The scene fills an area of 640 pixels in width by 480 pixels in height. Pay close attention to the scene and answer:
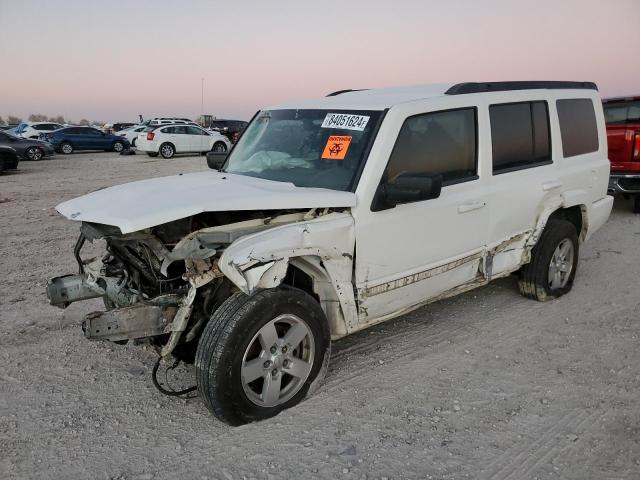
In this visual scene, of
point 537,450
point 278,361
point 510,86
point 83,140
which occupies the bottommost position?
point 537,450

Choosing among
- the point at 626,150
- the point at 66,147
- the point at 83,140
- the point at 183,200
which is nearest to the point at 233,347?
the point at 183,200

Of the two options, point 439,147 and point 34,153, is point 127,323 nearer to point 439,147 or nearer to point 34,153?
point 439,147

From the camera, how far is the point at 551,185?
16.0 feet

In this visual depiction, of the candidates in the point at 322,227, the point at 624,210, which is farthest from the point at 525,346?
the point at 624,210

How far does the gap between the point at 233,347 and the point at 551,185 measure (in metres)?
3.36

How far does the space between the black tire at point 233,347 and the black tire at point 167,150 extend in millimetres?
23380

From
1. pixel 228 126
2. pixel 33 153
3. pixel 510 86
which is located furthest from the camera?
pixel 228 126

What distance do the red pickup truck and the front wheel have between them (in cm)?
2216

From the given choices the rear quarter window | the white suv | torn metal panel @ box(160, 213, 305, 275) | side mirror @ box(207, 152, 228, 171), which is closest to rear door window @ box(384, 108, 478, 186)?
the white suv

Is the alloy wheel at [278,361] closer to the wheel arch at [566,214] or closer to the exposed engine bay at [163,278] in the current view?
the exposed engine bay at [163,278]

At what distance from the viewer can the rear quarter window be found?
16.8 feet

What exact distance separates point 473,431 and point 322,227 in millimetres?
1490

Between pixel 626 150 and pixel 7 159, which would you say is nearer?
pixel 626 150

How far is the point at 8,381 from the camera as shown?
12.3ft
